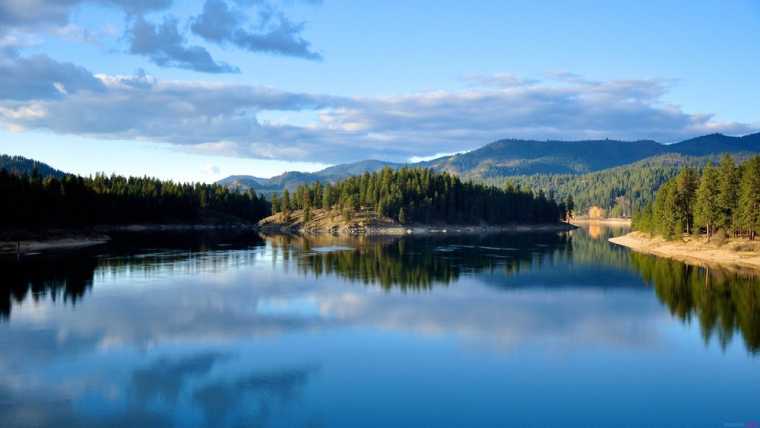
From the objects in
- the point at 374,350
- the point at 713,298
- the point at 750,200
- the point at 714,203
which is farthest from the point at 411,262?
the point at 374,350

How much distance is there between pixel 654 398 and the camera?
30.7m

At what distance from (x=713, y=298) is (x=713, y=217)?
147ft

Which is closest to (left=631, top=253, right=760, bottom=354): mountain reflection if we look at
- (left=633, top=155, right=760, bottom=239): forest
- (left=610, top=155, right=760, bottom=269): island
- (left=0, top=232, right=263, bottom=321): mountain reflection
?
(left=610, top=155, right=760, bottom=269): island

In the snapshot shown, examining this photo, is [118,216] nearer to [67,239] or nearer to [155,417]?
[67,239]

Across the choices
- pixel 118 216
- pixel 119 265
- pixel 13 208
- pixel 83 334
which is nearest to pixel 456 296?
pixel 83 334

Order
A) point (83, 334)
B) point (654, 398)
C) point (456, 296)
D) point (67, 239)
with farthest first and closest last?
1. point (67, 239)
2. point (456, 296)
3. point (83, 334)
4. point (654, 398)

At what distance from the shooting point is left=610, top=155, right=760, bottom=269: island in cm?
8856

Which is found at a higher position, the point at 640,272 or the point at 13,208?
Result: the point at 13,208

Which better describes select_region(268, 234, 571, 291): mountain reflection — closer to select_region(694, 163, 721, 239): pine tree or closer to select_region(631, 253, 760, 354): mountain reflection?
select_region(631, 253, 760, 354): mountain reflection

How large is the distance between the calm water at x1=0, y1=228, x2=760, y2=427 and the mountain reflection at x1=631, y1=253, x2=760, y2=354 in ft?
0.91

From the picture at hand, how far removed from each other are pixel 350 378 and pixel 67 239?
109826 millimetres

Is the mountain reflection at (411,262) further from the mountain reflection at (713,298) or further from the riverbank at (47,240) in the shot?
the riverbank at (47,240)

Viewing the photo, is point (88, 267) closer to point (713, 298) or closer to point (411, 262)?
point (411, 262)

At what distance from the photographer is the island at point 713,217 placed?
291 feet
